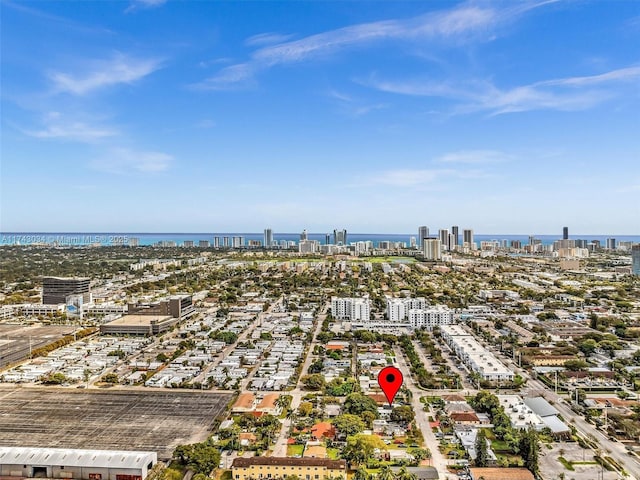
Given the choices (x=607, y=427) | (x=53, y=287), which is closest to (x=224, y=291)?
(x=53, y=287)

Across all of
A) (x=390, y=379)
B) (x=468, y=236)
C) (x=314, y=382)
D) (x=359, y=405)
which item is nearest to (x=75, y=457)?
(x=359, y=405)

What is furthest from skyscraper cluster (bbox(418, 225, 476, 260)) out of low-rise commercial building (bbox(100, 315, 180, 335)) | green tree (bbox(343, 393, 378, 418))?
green tree (bbox(343, 393, 378, 418))

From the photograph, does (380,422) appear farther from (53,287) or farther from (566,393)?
(53,287)

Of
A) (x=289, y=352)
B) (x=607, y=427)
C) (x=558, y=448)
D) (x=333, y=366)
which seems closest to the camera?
(x=558, y=448)

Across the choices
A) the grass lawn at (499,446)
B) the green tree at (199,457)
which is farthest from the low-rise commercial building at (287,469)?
the grass lawn at (499,446)

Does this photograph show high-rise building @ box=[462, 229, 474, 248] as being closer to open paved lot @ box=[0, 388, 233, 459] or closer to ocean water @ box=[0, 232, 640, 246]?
ocean water @ box=[0, 232, 640, 246]

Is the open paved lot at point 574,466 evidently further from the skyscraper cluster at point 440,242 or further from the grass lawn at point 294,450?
the skyscraper cluster at point 440,242

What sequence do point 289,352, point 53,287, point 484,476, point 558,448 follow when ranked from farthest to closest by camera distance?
point 53,287
point 289,352
point 558,448
point 484,476
